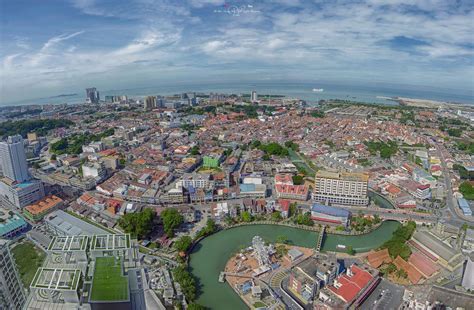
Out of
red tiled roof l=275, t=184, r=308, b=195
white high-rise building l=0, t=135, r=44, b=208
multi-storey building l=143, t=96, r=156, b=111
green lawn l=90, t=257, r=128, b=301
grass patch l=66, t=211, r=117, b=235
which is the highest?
multi-storey building l=143, t=96, r=156, b=111

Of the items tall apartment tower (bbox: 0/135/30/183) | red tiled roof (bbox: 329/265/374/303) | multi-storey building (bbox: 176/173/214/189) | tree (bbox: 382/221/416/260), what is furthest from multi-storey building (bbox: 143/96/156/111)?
red tiled roof (bbox: 329/265/374/303)

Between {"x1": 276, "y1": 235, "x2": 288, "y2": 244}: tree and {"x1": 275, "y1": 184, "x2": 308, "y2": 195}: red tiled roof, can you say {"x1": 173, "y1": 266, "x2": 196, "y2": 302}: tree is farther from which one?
{"x1": 275, "y1": 184, "x2": 308, "y2": 195}: red tiled roof

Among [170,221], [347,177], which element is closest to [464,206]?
[347,177]

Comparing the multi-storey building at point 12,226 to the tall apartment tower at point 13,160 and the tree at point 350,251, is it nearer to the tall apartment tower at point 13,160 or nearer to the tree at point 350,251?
the tall apartment tower at point 13,160

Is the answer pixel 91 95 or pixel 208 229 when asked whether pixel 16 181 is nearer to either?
pixel 208 229

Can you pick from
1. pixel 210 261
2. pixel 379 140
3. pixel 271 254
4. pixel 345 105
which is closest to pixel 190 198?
pixel 210 261

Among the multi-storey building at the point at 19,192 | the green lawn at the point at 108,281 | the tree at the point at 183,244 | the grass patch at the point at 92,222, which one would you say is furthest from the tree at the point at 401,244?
the multi-storey building at the point at 19,192
